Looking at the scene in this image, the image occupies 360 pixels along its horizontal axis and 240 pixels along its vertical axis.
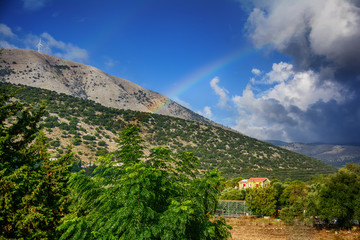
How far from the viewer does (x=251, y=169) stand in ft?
371

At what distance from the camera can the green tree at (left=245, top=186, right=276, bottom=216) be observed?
169 ft

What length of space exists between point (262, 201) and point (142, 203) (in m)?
53.2

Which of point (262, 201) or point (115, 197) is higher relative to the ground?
point (115, 197)

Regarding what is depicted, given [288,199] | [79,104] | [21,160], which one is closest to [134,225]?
[21,160]

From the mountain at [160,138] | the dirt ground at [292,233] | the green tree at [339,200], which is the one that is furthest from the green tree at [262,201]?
the mountain at [160,138]

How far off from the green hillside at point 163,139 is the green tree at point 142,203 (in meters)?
69.6

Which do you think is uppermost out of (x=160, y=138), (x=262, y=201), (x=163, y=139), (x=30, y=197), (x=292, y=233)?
(x=160, y=138)

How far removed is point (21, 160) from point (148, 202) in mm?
10409

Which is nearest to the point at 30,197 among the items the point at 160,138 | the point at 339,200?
the point at 339,200

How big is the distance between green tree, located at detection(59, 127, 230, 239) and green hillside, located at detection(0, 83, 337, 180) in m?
69.6

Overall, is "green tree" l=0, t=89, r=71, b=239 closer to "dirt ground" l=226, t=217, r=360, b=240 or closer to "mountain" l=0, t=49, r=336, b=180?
"dirt ground" l=226, t=217, r=360, b=240

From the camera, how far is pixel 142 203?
636 cm

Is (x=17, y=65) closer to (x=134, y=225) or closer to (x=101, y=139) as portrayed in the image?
(x=101, y=139)

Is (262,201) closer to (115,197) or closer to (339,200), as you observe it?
(339,200)
